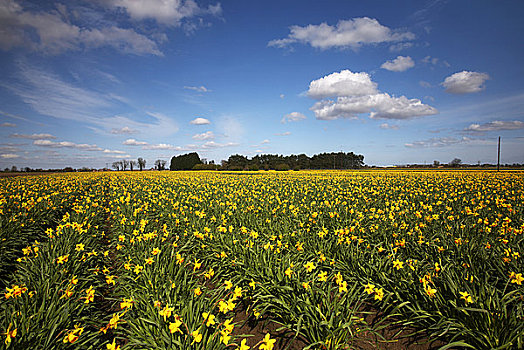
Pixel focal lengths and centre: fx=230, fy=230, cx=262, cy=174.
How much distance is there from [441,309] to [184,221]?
5.86m

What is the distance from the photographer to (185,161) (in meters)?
79.9

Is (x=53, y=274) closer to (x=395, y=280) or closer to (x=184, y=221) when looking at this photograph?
(x=184, y=221)

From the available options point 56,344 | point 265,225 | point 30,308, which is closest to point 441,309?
point 265,225

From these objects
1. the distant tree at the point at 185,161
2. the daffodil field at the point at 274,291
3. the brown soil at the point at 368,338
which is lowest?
the brown soil at the point at 368,338

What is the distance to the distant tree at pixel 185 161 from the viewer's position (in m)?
78.7

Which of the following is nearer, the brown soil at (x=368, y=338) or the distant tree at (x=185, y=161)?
the brown soil at (x=368, y=338)

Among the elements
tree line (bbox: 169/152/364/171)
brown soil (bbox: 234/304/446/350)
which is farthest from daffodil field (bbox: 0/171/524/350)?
tree line (bbox: 169/152/364/171)

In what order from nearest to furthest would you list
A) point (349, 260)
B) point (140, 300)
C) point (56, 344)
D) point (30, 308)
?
point (56, 344), point (30, 308), point (140, 300), point (349, 260)

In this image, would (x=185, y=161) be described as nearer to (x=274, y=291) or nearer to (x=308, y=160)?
(x=308, y=160)

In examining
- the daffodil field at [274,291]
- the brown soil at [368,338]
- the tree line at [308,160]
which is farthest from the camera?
the tree line at [308,160]

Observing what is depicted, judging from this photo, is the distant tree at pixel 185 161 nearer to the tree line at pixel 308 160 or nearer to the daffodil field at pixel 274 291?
the tree line at pixel 308 160

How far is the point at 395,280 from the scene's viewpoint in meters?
3.38

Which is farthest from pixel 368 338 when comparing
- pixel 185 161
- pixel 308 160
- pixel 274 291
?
pixel 308 160

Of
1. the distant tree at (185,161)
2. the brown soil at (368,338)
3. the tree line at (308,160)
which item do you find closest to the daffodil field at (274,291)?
the brown soil at (368,338)
